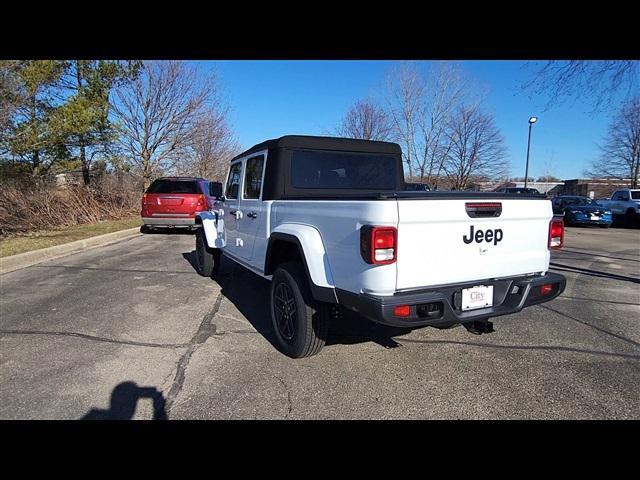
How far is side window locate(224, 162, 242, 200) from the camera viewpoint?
208 inches

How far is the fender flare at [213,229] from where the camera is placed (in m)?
5.98

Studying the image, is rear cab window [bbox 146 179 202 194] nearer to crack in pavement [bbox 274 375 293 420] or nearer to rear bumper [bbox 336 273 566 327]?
crack in pavement [bbox 274 375 293 420]

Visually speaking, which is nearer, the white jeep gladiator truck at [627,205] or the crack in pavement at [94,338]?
the crack in pavement at [94,338]

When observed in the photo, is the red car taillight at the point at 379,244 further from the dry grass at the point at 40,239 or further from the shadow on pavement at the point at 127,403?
the dry grass at the point at 40,239

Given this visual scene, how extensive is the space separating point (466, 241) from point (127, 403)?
2791 mm

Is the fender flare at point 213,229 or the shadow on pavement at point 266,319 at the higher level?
the fender flare at point 213,229

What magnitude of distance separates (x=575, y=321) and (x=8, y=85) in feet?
42.5

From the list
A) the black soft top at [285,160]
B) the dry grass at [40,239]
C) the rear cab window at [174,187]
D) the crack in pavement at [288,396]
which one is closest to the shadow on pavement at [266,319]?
the crack in pavement at [288,396]

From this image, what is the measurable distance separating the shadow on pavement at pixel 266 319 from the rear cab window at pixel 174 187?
5556mm
